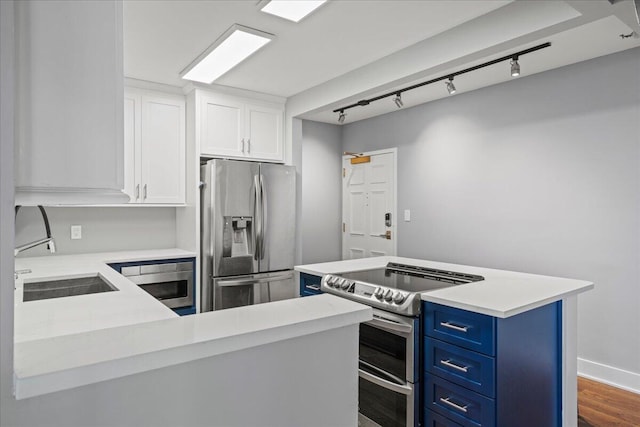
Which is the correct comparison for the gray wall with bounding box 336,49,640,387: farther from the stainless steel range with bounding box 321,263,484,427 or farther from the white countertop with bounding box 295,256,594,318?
the stainless steel range with bounding box 321,263,484,427

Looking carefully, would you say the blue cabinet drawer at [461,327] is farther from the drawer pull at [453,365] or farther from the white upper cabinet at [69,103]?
the white upper cabinet at [69,103]

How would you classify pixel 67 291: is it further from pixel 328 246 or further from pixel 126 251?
pixel 328 246

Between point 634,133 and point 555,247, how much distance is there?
1.01m

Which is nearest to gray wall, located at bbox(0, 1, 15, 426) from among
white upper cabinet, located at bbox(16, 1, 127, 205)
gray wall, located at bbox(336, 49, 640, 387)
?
white upper cabinet, located at bbox(16, 1, 127, 205)

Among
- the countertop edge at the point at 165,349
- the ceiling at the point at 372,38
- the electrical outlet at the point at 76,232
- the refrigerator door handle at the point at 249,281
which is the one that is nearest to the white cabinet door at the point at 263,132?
the ceiling at the point at 372,38

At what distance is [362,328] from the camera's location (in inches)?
92.9

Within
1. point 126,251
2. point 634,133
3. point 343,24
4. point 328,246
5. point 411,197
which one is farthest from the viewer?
point 328,246

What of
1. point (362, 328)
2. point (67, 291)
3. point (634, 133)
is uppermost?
point (634, 133)

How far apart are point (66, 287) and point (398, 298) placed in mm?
2020

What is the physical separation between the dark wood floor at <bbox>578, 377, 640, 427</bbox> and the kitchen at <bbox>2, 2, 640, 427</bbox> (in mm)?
137

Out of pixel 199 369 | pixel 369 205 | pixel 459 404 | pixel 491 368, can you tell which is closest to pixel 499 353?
pixel 491 368

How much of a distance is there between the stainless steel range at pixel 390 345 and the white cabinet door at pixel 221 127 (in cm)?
186

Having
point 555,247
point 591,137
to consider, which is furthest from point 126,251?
point 591,137

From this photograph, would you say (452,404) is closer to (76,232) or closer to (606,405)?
(606,405)
